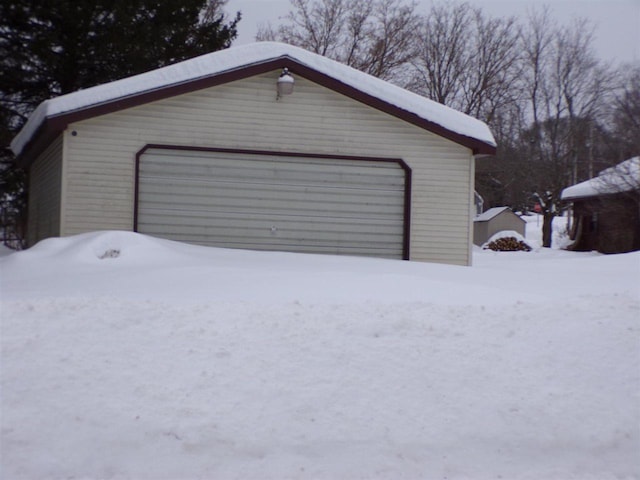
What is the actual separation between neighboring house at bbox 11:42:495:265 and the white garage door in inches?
0.7

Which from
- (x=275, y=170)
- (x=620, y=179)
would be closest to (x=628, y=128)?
(x=620, y=179)

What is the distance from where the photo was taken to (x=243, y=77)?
12406 millimetres

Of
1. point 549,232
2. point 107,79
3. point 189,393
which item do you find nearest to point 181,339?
point 189,393

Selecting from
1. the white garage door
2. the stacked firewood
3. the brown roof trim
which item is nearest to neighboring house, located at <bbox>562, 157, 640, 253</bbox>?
the stacked firewood

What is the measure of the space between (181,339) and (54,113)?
6.87 m

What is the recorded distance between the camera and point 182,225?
12375mm

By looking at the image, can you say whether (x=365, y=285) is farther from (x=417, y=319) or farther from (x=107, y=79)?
(x=107, y=79)

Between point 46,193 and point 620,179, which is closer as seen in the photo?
point 46,193

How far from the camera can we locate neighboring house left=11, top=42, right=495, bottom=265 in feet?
39.8

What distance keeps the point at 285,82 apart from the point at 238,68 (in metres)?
0.90

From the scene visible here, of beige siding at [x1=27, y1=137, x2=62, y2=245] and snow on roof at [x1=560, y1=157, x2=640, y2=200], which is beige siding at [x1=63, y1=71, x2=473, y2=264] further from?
snow on roof at [x1=560, y1=157, x2=640, y2=200]

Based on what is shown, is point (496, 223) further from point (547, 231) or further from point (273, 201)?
point (273, 201)

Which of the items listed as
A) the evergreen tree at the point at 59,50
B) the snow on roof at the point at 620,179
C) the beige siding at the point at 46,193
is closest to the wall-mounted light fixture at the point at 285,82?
the beige siding at the point at 46,193

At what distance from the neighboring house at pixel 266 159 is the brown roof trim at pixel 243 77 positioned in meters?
0.02
